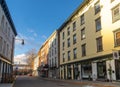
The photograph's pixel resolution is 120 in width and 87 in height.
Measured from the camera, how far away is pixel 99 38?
27.4 meters

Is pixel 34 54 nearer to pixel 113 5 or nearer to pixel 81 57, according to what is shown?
pixel 81 57

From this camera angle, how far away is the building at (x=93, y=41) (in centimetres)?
2370

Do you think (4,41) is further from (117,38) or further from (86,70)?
(117,38)

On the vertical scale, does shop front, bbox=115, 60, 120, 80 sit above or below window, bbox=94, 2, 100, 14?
below

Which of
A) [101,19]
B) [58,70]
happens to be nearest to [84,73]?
[101,19]

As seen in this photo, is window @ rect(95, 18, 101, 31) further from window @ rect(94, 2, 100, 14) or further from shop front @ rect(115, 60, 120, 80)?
shop front @ rect(115, 60, 120, 80)

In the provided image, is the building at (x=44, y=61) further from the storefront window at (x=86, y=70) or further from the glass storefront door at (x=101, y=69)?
the glass storefront door at (x=101, y=69)

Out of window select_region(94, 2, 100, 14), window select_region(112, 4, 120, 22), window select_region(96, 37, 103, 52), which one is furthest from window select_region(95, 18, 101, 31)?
window select_region(112, 4, 120, 22)

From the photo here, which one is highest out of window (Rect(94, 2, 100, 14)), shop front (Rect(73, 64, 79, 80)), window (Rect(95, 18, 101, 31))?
window (Rect(94, 2, 100, 14))

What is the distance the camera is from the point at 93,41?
2914cm

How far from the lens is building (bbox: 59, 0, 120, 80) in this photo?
77.8ft

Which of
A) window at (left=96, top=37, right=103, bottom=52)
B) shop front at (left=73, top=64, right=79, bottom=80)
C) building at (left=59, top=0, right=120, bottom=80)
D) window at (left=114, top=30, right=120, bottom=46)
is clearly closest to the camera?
window at (left=114, top=30, right=120, bottom=46)

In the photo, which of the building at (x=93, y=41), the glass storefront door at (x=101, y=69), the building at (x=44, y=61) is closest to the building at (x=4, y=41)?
the building at (x=93, y=41)

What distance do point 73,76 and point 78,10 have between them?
1325cm
